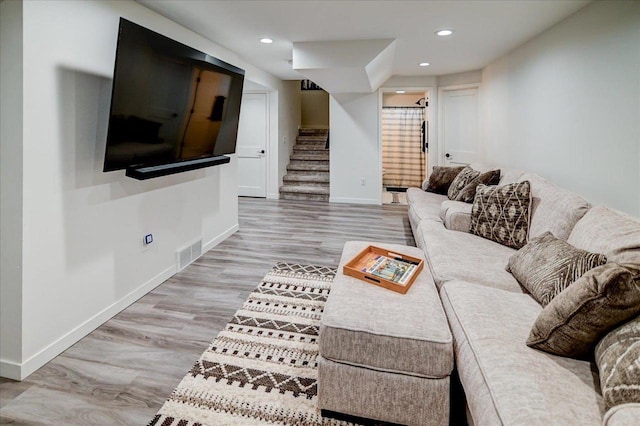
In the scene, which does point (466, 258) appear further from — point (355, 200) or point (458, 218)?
point (355, 200)

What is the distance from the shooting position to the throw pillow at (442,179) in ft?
16.3

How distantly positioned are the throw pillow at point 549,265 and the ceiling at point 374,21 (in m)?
1.93

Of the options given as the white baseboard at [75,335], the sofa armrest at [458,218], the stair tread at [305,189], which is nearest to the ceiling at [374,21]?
→ the sofa armrest at [458,218]

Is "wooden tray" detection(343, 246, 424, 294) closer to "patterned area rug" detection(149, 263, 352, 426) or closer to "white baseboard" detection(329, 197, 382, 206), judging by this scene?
"patterned area rug" detection(149, 263, 352, 426)

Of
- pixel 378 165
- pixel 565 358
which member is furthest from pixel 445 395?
pixel 378 165

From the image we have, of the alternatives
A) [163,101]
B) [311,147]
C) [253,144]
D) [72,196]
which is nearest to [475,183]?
[163,101]

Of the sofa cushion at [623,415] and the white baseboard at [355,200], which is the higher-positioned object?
the white baseboard at [355,200]

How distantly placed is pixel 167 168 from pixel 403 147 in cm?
618

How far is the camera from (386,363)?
4.90ft

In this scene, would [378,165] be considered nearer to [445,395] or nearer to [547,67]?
[547,67]

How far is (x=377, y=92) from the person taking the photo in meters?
6.39

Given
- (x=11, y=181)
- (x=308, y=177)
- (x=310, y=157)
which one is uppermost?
(x=310, y=157)

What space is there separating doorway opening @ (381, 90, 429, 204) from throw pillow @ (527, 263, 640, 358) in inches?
253

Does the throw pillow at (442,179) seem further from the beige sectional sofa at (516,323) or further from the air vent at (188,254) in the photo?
the air vent at (188,254)
